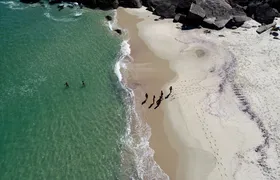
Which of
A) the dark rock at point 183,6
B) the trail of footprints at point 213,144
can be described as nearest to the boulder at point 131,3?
the dark rock at point 183,6

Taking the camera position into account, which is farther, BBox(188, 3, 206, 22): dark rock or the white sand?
BBox(188, 3, 206, 22): dark rock

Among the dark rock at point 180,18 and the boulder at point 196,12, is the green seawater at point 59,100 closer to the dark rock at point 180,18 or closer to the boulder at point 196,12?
the dark rock at point 180,18

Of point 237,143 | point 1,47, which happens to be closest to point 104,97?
point 237,143

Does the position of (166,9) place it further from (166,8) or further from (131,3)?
(131,3)

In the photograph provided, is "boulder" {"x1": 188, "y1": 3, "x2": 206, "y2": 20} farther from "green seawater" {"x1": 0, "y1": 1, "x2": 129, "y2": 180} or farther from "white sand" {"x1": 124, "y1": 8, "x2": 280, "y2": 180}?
"green seawater" {"x1": 0, "y1": 1, "x2": 129, "y2": 180}

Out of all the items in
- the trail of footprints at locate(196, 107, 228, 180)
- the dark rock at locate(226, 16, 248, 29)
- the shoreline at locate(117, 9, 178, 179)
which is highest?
the dark rock at locate(226, 16, 248, 29)

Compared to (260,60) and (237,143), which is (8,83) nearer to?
(237,143)

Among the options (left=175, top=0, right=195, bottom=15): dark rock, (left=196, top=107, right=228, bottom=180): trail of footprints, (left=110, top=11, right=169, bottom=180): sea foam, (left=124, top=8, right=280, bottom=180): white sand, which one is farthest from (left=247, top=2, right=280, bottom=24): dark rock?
(left=110, top=11, right=169, bottom=180): sea foam
